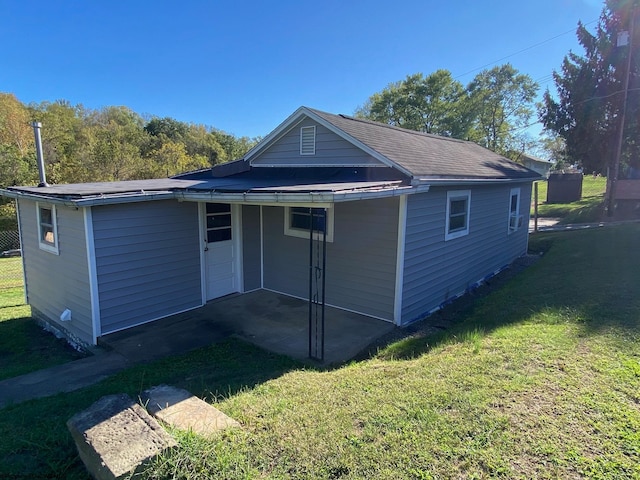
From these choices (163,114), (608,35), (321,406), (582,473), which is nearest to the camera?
(582,473)

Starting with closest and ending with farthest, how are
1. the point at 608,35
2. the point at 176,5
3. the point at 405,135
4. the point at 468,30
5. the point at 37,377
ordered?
the point at 37,377, the point at 405,135, the point at 176,5, the point at 608,35, the point at 468,30

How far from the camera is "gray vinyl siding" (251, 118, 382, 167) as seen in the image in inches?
283

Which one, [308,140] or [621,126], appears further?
[621,126]

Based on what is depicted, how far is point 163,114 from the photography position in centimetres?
4675

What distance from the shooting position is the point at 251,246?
8.30 meters

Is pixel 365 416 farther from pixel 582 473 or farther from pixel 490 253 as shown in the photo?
pixel 490 253

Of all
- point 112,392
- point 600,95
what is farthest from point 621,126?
point 112,392

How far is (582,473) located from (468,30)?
21.5 meters

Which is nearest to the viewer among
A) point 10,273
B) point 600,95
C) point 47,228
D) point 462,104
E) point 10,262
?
point 47,228

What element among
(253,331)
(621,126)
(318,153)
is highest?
(621,126)

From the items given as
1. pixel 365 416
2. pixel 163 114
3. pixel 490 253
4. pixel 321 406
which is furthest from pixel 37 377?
pixel 163 114

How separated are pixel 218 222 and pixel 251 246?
39.4 inches

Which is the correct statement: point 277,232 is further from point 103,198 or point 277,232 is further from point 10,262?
point 10,262

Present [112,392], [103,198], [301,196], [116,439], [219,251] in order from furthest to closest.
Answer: [219,251] < [103,198] < [301,196] < [112,392] < [116,439]
